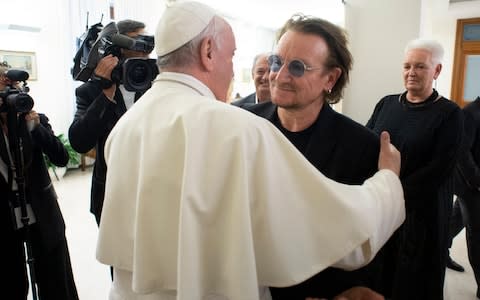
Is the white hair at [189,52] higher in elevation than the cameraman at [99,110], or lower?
higher

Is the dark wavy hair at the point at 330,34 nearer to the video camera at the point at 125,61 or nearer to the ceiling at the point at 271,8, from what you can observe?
the video camera at the point at 125,61

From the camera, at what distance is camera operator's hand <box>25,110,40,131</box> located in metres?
1.97

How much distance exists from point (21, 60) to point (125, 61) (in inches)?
216

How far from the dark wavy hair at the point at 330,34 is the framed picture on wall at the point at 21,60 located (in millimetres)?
5804

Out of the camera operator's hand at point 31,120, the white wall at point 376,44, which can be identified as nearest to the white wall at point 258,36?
the white wall at point 376,44

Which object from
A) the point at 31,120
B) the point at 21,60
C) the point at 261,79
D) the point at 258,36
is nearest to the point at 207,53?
the point at 31,120

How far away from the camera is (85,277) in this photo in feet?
9.98

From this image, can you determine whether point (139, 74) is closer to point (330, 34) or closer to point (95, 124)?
point (95, 124)

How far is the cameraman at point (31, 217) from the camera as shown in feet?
6.11

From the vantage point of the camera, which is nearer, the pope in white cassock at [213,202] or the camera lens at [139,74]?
the pope in white cassock at [213,202]

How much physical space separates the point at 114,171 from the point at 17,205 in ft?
3.99

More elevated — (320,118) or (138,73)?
(138,73)

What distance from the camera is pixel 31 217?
1.96 m

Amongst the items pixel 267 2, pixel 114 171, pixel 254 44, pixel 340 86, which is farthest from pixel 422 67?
pixel 254 44
